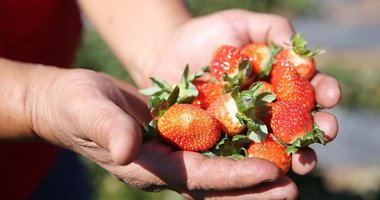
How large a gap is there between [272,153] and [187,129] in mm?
220

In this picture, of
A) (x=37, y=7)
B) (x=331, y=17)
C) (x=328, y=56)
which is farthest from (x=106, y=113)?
(x=331, y=17)

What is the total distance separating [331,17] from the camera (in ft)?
20.2

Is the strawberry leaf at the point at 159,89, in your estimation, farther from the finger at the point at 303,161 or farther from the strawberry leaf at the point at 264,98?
the finger at the point at 303,161

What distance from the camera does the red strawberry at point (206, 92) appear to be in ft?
6.31

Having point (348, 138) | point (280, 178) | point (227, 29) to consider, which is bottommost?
point (348, 138)

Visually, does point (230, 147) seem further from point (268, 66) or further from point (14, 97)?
point (14, 97)

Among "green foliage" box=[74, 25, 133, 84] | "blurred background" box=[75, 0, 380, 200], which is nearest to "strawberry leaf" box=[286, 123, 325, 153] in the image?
"blurred background" box=[75, 0, 380, 200]

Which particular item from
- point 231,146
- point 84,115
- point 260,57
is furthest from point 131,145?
point 260,57

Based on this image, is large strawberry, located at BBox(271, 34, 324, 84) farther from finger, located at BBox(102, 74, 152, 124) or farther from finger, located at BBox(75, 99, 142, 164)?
finger, located at BBox(75, 99, 142, 164)

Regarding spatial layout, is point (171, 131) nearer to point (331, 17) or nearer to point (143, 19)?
point (143, 19)

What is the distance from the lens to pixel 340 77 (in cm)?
477

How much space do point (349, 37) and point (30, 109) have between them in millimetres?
4238

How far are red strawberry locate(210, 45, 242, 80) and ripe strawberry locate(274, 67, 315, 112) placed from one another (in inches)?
5.4

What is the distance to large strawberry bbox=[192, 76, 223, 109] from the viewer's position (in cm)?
192
